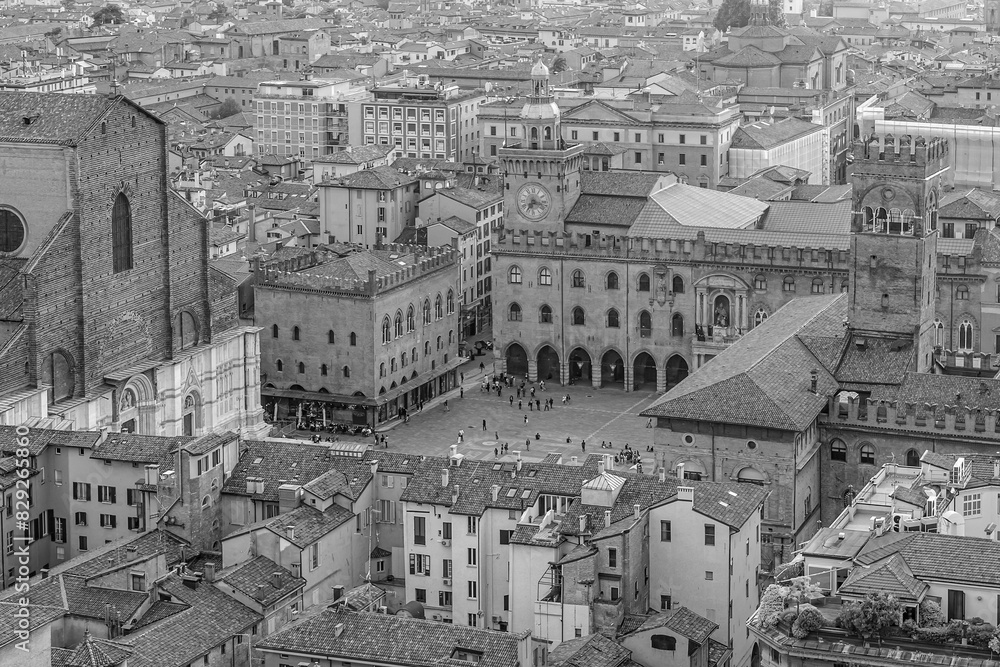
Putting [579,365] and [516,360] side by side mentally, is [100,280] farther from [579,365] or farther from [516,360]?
[579,365]

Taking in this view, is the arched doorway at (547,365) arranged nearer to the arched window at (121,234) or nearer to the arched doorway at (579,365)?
the arched doorway at (579,365)

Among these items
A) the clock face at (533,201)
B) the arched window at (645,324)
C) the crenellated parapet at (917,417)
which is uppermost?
the clock face at (533,201)

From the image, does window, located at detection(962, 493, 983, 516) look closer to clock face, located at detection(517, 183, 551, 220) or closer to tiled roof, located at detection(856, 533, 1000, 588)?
tiled roof, located at detection(856, 533, 1000, 588)

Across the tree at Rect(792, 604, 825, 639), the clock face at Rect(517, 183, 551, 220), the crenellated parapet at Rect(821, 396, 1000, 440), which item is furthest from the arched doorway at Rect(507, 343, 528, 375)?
the tree at Rect(792, 604, 825, 639)

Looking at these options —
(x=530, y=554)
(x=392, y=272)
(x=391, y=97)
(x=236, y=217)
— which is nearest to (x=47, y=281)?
(x=392, y=272)

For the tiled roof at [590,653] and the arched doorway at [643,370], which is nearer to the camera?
the tiled roof at [590,653]

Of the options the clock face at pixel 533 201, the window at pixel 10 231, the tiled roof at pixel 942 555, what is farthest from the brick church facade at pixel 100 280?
the tiled roof at pixel 942 555

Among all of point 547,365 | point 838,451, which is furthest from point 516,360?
point 838,451
